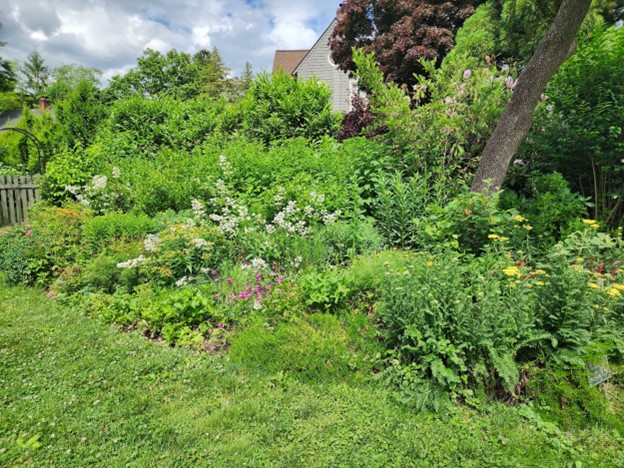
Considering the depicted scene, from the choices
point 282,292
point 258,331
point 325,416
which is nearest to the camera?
point 325,416

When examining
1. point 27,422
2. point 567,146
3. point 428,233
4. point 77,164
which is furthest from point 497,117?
point 77,164

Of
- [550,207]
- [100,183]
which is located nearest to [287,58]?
[100,183]

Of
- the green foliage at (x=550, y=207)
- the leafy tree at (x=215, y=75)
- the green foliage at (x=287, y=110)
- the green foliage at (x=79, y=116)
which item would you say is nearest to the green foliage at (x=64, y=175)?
the green foliage at (x=79, y=116)

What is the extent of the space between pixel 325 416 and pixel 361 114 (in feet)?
28.0

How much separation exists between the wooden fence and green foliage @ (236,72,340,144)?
4899mm

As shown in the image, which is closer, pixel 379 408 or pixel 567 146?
pixel 379 408

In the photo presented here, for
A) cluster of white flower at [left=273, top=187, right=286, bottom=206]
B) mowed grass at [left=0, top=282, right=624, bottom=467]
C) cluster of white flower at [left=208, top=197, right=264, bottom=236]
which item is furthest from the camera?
cluster of white flower at [left=273, top=187, right=286, bottom=206]

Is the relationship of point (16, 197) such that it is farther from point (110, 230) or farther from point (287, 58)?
point (287, 58)

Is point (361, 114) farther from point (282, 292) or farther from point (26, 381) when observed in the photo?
point (26, 381)

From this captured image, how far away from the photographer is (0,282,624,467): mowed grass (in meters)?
2.12

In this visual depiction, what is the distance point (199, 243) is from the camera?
4.19 m

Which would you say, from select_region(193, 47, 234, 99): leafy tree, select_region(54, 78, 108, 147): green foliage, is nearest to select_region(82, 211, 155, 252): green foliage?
select_region(54, 78, 108, 147): green foliage

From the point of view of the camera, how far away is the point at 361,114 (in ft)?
31.6

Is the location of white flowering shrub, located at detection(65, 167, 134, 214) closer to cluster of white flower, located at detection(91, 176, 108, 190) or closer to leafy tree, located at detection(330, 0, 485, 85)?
cluster of white flower, located at detection(91, 176, 108, 190)
